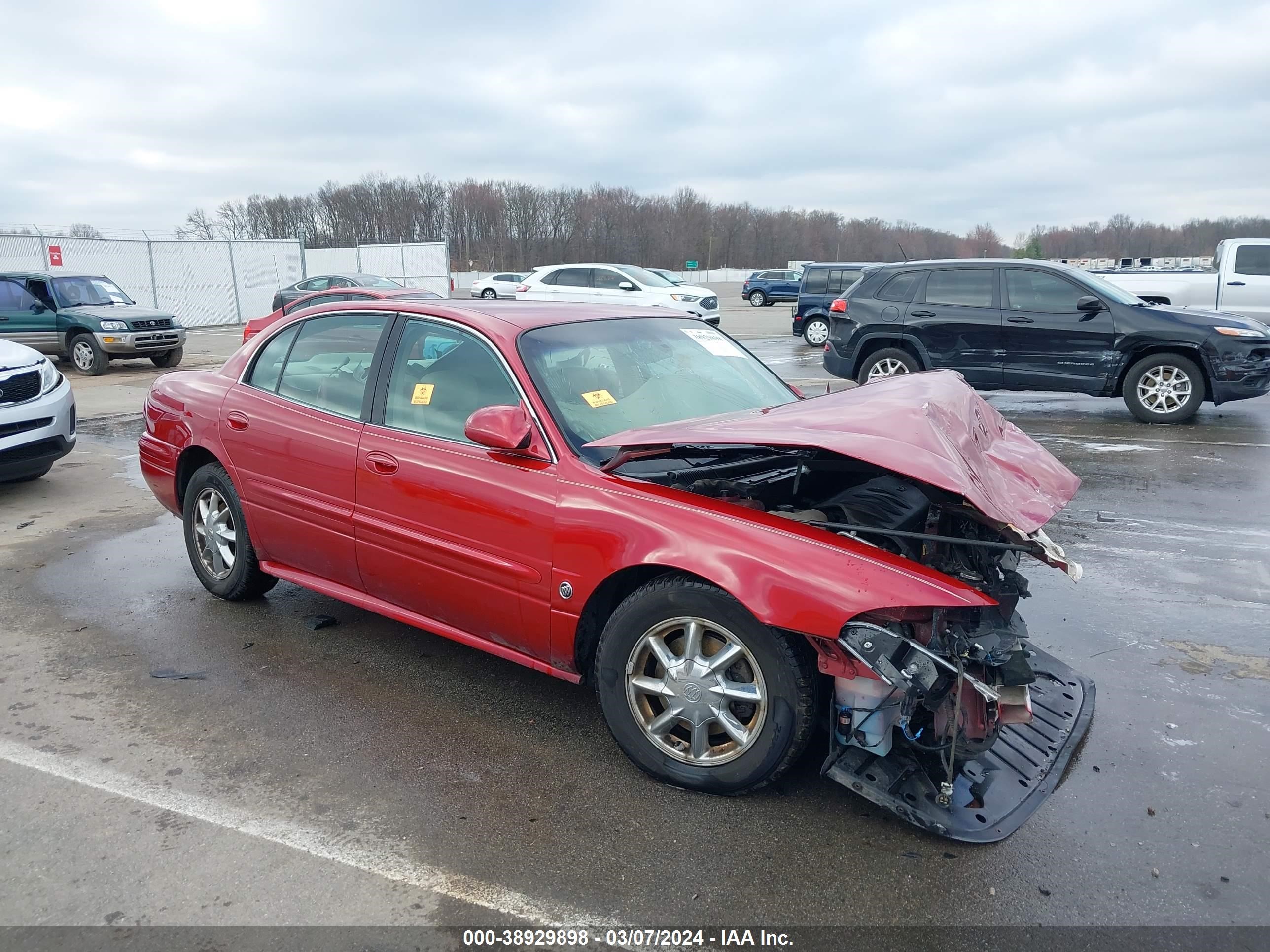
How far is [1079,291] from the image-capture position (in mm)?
9812

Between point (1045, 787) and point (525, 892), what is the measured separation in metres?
1.71

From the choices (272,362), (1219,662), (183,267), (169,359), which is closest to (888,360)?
(1219,662)

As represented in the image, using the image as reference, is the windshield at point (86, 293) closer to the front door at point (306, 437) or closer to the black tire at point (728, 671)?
the front door at point (306, 437)

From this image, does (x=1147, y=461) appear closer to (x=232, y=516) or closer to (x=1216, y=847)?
(x=1216, y=847)

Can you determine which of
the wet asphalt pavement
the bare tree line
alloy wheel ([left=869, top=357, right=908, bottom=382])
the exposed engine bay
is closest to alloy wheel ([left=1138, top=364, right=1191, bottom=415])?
alloy wheel ([left=869, top=357, right=908, bottom=382])

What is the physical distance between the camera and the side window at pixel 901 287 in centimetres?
1074

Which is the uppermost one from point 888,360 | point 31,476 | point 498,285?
point 498,285

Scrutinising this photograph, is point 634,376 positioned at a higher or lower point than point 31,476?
higher

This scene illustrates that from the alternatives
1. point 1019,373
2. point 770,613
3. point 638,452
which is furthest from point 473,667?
point 1019,373

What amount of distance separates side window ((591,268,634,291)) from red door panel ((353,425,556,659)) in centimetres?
1923

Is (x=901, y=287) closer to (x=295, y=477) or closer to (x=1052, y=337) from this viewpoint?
(x=1052, y=337)

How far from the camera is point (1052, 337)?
9.88 m

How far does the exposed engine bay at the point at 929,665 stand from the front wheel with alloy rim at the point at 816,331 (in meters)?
17.2

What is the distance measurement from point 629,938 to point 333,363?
2930 millimetres
